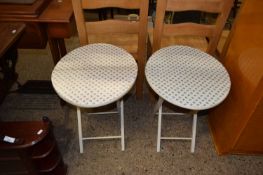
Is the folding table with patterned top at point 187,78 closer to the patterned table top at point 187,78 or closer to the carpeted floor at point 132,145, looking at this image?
the patterned table top at point 187,78

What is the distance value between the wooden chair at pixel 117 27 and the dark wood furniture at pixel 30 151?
1.89 ft

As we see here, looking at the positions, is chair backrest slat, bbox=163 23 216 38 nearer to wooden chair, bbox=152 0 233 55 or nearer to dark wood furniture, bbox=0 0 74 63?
wooden chair, bbox=152 0 233 55

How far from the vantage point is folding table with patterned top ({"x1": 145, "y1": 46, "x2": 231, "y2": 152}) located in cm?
107

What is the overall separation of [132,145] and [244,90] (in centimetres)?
77

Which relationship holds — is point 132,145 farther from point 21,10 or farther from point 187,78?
point 21,10

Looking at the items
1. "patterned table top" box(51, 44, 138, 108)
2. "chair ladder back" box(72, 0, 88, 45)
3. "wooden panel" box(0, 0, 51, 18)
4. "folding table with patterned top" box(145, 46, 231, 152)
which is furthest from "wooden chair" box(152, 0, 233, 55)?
"wooden panel" box(0, 0, 51, 18)

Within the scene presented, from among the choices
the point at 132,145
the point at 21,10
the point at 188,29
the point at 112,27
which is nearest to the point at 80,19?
the point at 112,27

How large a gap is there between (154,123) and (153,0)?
128 centimetres

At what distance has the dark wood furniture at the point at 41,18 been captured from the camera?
4.02ft

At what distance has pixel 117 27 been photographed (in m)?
1.32

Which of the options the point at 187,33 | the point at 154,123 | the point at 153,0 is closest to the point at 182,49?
the point at 187,33

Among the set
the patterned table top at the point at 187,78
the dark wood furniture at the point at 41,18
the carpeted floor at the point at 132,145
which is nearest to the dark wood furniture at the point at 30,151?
the carpeted floor at the point at 132,145

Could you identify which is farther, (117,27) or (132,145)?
(132,145)

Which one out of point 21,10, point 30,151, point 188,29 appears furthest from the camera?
point 188,29
